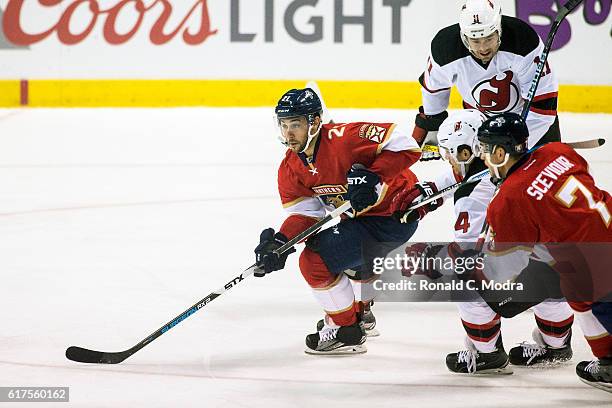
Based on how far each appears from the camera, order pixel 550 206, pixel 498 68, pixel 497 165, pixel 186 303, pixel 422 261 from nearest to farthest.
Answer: pixel 550 206 → pixel 497 165 → pixel 422 261 → pixel 498 68 → pixel 186 303

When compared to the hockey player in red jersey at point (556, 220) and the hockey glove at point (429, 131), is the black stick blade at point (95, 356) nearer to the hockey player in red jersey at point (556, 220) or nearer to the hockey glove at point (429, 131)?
the hockey player in red jersey at point (556, 220)

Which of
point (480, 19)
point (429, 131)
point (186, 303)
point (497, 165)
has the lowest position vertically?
point (186, 303)

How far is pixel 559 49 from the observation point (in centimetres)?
848

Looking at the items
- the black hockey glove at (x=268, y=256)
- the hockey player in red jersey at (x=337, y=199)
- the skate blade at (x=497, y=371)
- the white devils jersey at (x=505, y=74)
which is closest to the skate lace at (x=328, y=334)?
the hockey player in red jersey at (x=337, y=199)

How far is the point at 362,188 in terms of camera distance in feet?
10.9

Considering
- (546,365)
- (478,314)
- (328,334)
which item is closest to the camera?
(478,314)

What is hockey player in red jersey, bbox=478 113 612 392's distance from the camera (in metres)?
2.80

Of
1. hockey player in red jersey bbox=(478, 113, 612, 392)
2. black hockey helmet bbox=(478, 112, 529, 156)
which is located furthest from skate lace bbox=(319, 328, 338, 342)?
black hockey helmet bbox=(478, 112, 529, 156)

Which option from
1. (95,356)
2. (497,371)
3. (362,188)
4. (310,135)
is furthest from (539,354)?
(95,356)

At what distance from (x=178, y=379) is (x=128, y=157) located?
416cm

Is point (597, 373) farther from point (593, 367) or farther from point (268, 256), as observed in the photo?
point (268, 256)

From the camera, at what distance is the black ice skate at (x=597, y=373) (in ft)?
9.66

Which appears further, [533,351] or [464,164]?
[464,164]

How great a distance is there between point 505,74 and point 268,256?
1.07m
